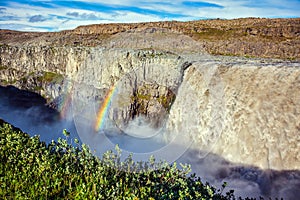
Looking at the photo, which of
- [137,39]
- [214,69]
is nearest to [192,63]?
[214,69]

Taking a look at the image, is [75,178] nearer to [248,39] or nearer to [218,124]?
[218,124]

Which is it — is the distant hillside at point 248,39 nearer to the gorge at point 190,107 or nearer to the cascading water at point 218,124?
the gorge at point 190,107

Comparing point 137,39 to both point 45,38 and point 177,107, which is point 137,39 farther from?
point 45,38

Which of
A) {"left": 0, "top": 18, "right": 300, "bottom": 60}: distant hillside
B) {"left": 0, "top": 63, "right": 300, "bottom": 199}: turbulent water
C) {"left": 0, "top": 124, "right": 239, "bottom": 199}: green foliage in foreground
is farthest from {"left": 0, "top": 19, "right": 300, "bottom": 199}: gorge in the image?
{"left": 0, "top": 124, "right": 239, "bottom": 199}: green foliage in foreground

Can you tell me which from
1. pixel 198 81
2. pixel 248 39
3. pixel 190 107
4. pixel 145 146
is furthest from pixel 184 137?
pixel 248 39

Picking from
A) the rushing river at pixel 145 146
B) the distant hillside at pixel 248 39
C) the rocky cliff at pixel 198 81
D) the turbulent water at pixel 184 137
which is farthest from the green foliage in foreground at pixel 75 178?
the distant hillside at pixel 248 39

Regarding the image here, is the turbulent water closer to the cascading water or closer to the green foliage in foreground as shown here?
the cascading water
